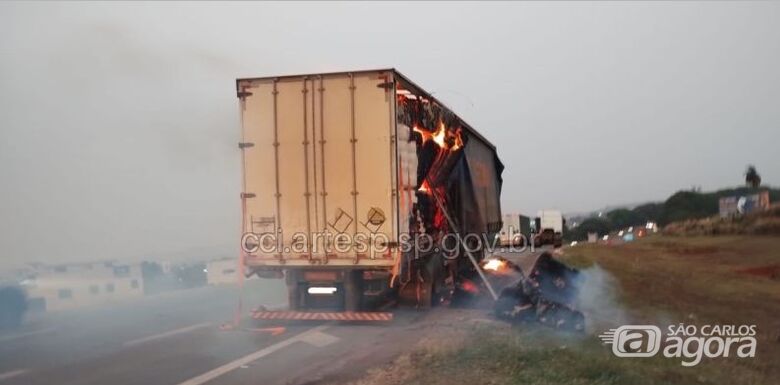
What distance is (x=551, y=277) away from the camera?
12.9m

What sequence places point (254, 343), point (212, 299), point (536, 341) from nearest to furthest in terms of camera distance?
point (536, 341) < point (254, 343) < point (212, 299)

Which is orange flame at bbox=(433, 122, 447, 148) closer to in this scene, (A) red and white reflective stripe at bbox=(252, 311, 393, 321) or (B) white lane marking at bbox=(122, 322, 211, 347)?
(A) red and white reflective stripe at bbox=(252, 311, 393, 321)

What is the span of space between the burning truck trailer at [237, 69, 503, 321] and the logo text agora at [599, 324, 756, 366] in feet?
11.1

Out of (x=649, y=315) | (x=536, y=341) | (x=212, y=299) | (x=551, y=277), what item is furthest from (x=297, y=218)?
(x=649, y=315)

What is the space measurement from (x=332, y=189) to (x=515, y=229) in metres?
24.2

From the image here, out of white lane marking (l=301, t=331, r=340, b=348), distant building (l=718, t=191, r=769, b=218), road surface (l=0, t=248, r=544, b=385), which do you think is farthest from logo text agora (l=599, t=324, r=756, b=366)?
distant building (l=718, t=191, r=769, b=218)

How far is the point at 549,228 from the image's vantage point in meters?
46.3

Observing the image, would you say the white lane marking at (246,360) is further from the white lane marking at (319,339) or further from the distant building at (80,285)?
the distant building at (80,285)

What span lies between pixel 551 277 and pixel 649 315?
2.83 m

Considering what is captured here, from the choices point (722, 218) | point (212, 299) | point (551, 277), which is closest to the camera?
point (551, 277)

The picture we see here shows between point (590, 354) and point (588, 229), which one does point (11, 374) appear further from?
point (588, 229)

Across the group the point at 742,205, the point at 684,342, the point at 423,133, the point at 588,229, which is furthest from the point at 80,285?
the point at 588,229

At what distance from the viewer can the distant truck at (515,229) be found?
3178cm

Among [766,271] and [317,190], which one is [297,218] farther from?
[766,271]
